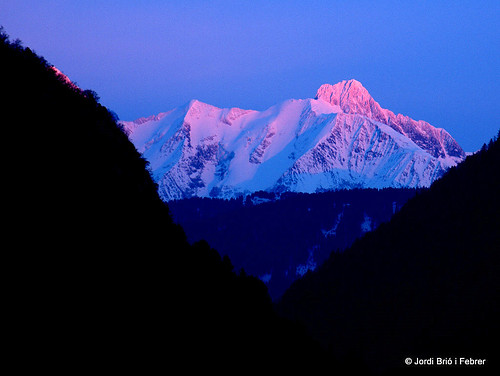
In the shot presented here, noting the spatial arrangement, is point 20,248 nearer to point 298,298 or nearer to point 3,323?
point 3,323

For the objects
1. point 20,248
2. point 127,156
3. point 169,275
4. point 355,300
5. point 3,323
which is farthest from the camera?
point 355,300

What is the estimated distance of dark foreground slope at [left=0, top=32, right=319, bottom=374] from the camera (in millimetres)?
19484

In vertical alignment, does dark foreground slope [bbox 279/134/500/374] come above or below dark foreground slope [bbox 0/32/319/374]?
above

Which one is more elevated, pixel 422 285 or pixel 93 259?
pixel 422 285

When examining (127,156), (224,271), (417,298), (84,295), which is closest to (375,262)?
(417,298)

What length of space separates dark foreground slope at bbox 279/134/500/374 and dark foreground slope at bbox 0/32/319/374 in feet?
177

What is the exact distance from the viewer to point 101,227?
24359 mm

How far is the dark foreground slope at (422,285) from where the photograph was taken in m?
89.3

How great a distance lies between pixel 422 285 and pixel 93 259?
93.8 metres

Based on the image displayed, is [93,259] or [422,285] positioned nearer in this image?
[93,259]

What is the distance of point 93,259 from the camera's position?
22.5 meters

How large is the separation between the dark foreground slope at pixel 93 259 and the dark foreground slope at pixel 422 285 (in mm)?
53853

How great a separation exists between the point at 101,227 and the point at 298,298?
10688 centimetres

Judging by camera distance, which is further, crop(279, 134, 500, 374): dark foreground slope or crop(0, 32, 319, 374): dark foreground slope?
crop(279, 134, 500, 374): dark foreground slope
